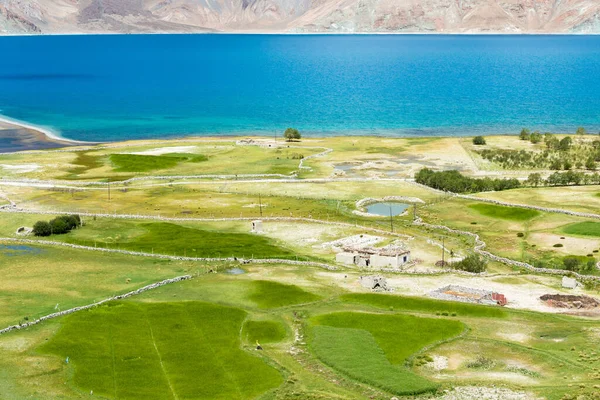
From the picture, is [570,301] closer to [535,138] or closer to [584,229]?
[584,229]

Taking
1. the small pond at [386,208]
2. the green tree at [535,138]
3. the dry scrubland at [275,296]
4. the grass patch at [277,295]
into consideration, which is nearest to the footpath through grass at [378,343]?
the dry scrubland at [275,296]

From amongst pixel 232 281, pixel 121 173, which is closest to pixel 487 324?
pixel 232 281

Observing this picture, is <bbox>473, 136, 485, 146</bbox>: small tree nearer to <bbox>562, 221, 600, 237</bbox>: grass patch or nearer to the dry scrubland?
the dry scrubland

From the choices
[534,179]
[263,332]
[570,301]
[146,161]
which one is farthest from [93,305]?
[146,161]

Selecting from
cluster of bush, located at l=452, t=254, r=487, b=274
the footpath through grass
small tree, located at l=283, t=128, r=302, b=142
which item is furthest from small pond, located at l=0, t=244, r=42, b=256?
small tree, located at l=283, t=128, r=302, b=142

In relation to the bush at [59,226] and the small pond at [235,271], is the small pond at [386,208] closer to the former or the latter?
the small pond at [235,271]

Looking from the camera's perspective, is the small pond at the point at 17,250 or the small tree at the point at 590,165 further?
the small tree at the point at 590,165
